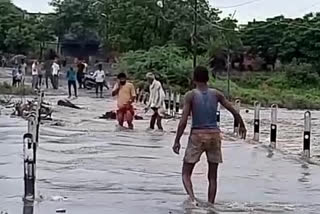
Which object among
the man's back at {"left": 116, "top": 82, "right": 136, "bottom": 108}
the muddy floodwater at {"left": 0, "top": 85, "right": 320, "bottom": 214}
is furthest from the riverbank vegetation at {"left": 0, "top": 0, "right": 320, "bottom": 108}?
the muddy floodwater at {"left": 0, "top": 85, "right": 320, "bottom": 214}

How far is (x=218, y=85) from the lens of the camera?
53500 mm

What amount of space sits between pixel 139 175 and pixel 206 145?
3445 millimetres

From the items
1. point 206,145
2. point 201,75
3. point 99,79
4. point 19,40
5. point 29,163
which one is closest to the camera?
point 29,163

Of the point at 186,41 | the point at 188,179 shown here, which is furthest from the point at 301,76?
the point at 188,179

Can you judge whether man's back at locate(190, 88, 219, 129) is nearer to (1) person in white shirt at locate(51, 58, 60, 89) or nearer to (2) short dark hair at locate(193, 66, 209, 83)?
(2) short dark hair at locate(193, 66, 209, 83)

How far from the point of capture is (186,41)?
189ft

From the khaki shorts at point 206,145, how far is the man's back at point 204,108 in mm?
113

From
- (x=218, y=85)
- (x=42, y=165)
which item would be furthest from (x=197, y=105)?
(x=218, y=85)

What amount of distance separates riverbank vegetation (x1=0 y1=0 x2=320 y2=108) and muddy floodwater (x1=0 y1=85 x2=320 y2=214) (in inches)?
868

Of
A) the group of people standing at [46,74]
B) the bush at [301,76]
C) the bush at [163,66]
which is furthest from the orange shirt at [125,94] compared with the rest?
the bush at [301,76]

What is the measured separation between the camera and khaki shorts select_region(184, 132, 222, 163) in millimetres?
11844

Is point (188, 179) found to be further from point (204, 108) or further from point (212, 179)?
point (204, 108)

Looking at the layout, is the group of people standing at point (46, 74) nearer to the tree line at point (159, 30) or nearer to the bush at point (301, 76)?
the tree line at point (159, 30)

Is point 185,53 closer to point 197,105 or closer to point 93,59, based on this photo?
point 93,59
